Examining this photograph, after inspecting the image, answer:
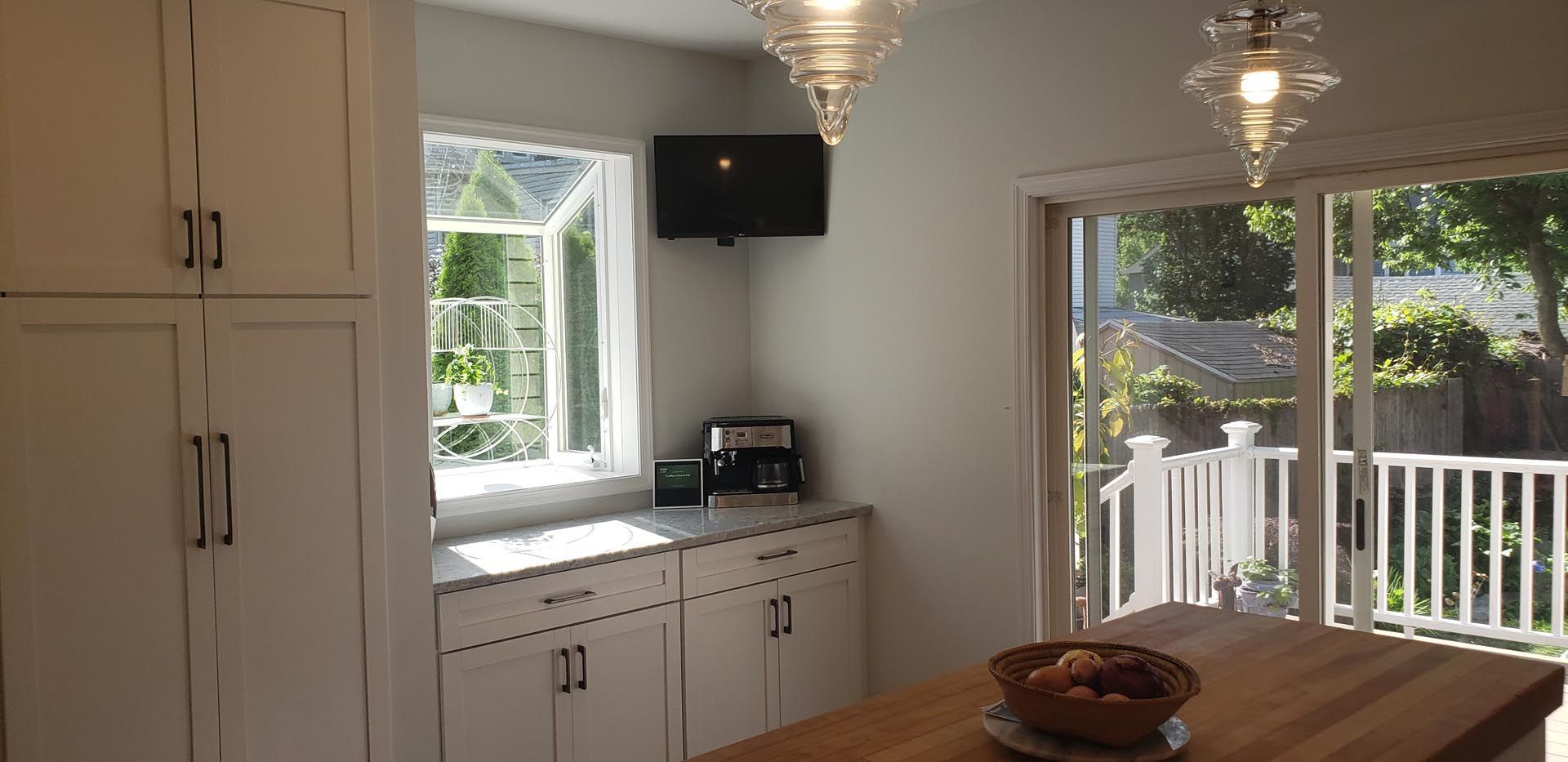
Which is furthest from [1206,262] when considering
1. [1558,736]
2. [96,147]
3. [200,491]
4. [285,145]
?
[96,147]

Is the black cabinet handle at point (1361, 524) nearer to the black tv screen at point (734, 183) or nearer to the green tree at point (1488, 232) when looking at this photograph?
the green tree at point (1488, 232)

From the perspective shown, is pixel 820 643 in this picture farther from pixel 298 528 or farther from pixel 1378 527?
pixel 298 528

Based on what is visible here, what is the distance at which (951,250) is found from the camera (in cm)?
379

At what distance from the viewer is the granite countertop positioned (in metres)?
3.21

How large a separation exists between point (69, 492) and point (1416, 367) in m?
3.26

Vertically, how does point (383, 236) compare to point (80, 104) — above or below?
below

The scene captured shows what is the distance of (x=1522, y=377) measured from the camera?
2.78 meters

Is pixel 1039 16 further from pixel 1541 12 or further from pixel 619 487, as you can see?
pixel 619 487

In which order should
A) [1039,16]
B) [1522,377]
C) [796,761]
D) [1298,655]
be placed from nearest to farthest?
[796,761]
[1298,655]
[1522,377]
[1039,16]

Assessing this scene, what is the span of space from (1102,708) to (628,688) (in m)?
2.18

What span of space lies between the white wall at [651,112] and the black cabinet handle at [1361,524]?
2340 millimetres

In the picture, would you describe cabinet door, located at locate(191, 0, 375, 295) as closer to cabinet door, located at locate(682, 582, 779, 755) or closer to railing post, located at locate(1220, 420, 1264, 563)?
cabinet door, located at locate(682, 582, 779, 755)

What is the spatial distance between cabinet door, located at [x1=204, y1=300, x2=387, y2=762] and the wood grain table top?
4.56 feet

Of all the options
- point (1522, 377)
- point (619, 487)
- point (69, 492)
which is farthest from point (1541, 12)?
point (69, 492)
